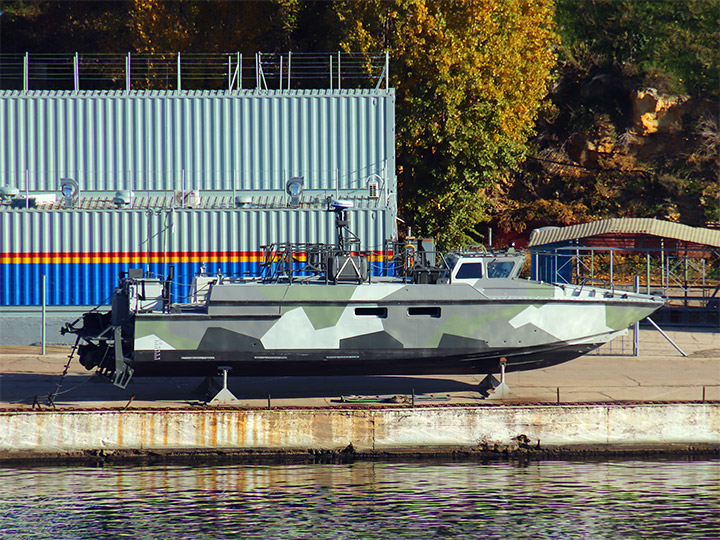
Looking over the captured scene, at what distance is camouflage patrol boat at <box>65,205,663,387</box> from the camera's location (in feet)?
53.0

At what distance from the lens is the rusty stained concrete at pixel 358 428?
1513 centimetres

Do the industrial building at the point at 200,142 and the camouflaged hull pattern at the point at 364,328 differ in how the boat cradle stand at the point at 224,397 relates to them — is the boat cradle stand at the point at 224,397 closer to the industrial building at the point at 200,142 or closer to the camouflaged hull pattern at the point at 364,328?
the camouflaged hull pattern at the point at 364,328

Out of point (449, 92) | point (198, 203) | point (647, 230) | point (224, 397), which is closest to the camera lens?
point (224, 397)

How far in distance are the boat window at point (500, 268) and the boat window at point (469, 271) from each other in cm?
23

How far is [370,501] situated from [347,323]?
3.76m

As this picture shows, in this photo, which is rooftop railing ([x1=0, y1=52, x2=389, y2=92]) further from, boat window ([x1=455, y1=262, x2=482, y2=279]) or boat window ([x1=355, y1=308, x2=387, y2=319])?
boat window ([x1=355, y1=308, x2=387, y2=319])

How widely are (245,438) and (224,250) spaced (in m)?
10.3

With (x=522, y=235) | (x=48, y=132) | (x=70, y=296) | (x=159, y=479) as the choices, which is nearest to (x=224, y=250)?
(x=70, y=296)

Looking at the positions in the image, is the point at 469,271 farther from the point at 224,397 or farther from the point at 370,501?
the point at 370,501

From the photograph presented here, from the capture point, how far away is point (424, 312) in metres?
16.5

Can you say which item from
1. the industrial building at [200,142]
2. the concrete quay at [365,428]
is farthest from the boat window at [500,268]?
the industrial building at [200,142]

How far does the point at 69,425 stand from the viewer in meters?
15.1

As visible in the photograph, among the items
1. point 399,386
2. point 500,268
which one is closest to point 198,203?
point 399,386

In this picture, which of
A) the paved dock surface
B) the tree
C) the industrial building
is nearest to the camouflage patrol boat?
the paved dock surface
